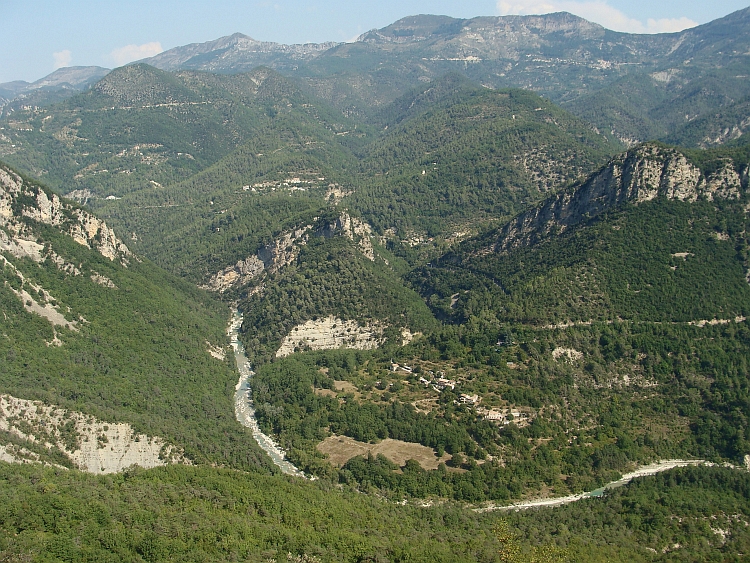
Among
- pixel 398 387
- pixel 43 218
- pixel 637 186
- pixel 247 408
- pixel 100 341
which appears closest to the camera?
pixel 398 387

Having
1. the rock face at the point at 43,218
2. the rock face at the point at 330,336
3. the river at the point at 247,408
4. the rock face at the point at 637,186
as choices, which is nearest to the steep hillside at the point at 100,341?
the rock face at the point at 43,218

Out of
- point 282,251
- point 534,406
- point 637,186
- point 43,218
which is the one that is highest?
point 43,218

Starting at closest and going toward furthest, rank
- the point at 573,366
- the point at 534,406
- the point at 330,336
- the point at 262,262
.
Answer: the point at 534,406, the point at 573,366, the point at 330,336, the point at 262,262

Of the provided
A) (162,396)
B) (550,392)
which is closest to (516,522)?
(550,392)

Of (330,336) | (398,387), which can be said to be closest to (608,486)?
(398,387)

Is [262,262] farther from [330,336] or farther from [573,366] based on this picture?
[573,366]

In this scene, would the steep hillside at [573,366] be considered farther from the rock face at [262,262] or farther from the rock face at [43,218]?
the rock face at [43,218]

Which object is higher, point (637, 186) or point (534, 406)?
point (637, 186)
